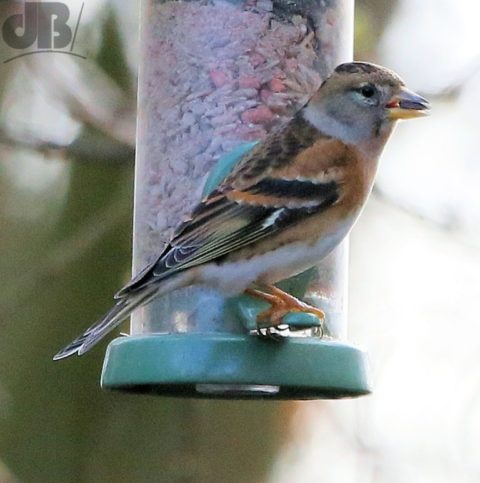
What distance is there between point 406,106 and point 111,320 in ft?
3.67

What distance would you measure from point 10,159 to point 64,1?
2.56 feet

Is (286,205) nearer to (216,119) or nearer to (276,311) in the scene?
(276,311)

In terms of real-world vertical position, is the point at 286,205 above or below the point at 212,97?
below

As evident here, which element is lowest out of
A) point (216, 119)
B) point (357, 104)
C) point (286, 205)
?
point (286, 205)

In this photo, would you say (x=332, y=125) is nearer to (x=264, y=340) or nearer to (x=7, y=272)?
(x=264, y=340)

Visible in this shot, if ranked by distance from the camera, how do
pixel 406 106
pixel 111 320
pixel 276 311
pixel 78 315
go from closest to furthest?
pixel 111 320, pixel 276 311, pixel 406 106, pixel 78 315

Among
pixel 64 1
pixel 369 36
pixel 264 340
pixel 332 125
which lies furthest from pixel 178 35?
pixel 64 1

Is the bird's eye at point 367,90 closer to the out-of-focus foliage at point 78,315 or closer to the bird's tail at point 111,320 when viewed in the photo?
the bird's tail at point 111,320

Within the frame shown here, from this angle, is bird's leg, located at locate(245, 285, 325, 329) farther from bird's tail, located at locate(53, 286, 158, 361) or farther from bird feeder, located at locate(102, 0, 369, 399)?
bird's tail, located at locate(53, 286, 158, 361)

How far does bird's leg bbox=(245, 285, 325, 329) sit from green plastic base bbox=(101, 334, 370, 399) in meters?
0.07

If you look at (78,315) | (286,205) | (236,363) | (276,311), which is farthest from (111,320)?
(78,315)

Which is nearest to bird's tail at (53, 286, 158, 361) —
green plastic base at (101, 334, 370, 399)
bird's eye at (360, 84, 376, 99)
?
green plastic base at (101, 334, 370, 399)

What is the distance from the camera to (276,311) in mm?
4738

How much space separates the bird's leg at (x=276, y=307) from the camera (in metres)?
4.71
